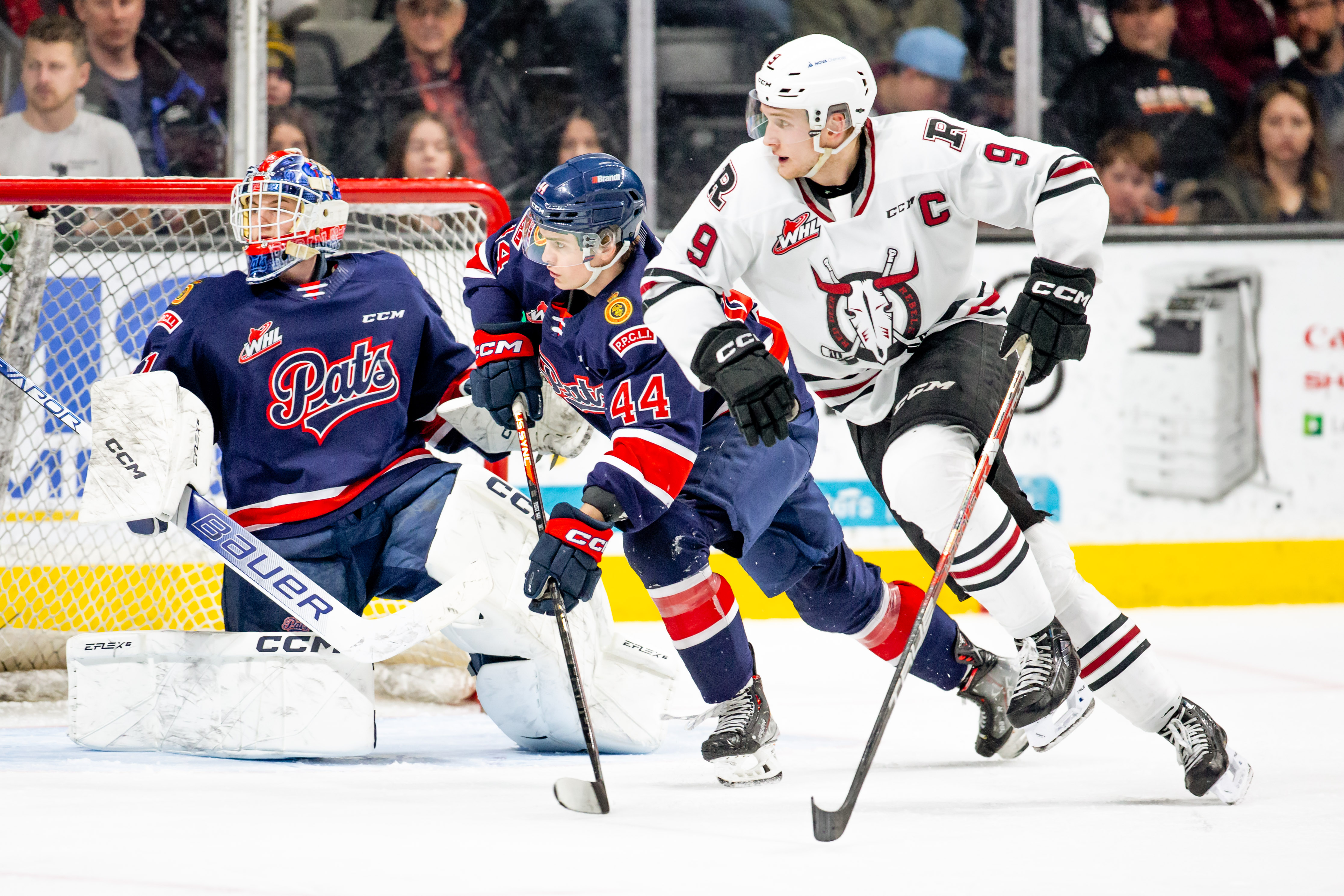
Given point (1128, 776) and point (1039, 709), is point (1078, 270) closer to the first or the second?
point (1039, 709)

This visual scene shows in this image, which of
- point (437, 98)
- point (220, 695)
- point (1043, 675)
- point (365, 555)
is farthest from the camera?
point (437, 98)

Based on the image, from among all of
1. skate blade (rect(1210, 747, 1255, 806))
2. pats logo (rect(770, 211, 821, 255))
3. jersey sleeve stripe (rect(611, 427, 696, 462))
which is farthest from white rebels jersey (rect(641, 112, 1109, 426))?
skate blade (rect(1210, 747, 1255, 806))

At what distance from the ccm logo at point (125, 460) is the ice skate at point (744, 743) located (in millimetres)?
1034

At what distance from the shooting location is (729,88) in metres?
4.59

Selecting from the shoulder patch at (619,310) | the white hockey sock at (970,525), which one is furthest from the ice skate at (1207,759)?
the shoulder patch at (619,310)

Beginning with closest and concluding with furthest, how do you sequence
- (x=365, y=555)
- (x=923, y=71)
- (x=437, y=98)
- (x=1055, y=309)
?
(x=1055, y=309) → (x=365, y=555) → (x=437, y=98) → (x=923, y=71)

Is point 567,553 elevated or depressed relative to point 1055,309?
depressed

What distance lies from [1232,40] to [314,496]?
10.7ft

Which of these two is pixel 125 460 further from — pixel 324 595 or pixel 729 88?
pixel 729 88

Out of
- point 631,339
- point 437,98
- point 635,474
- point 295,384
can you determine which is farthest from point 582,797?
point 437,98

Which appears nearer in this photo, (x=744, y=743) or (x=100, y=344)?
(x=744, y=743)

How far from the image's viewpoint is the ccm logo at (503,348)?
2.62 metres

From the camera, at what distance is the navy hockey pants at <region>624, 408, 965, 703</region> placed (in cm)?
242

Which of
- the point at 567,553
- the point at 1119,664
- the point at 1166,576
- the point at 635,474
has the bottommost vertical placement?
the point at 1166,576
